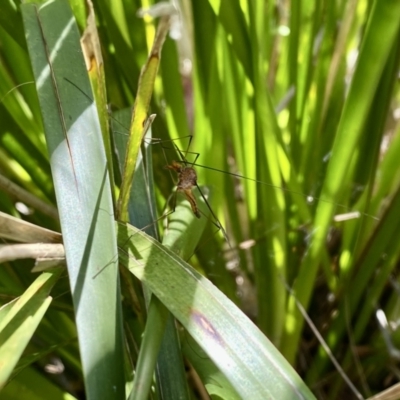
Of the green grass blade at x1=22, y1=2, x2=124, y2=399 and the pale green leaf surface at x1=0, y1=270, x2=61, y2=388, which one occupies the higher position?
the green grass blade at x1=22, y1=2, x2=124, y2=399

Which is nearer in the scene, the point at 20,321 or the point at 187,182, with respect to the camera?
the point at 20,321

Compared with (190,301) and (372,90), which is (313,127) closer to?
(372,90)

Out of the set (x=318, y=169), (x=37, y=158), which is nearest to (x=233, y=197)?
(x=318, y=169)

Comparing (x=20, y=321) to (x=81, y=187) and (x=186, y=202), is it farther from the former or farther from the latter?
(x=186, y=202)

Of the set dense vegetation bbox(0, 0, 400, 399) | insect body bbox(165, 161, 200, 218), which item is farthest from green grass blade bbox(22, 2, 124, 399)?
insect body bbox(165, 161, 200, 218)

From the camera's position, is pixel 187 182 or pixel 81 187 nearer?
pixel 81 187

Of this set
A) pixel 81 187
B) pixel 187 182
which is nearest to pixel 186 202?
pixel 187 182

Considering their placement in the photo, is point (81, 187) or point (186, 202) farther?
point (186, 202)

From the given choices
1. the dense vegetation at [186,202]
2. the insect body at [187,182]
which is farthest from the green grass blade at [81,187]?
the insect body at [187,182]

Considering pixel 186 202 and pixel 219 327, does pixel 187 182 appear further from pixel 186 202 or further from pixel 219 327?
pixel 219 327

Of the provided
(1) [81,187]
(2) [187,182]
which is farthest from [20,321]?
(2) [187,182]

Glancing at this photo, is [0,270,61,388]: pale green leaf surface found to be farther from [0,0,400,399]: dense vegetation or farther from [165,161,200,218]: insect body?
[165,161,200,218]: insect body
